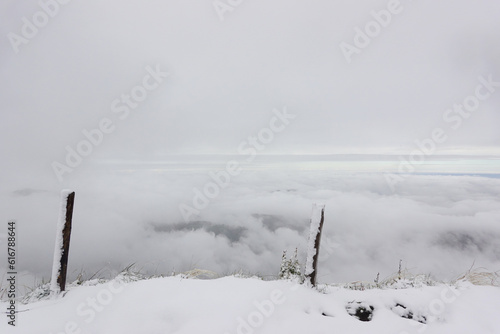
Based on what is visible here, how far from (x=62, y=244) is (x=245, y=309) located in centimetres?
326

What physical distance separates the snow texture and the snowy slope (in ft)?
1.24

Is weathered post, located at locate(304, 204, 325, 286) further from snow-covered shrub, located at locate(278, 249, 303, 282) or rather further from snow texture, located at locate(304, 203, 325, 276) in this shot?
snow-covered shrub, located at locate(278, 249, 303, 282)

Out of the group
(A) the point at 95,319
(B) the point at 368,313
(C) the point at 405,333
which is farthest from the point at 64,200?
(C) the point at 405,333

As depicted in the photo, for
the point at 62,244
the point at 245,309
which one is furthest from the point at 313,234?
the point at 62,244

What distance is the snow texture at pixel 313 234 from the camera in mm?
4504

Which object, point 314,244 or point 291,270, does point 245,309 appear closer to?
point 291,270

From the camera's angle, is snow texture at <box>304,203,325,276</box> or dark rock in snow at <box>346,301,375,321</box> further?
snow texture at <box>304,203,325,276</box>

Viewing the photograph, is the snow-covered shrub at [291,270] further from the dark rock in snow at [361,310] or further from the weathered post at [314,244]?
the dark rock in snow at [361,310]

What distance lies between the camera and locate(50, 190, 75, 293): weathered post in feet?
13.6

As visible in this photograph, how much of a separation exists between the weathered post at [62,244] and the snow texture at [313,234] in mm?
4163

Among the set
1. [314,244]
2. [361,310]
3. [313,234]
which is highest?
[313,234]

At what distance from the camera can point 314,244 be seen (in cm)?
456

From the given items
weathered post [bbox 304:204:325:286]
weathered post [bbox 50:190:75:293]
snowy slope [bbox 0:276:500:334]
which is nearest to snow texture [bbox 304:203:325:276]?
weathered post [bbox 304:204:325:286]

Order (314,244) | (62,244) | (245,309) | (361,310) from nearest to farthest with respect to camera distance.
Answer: (245,309) → (361,310) → (62,244) → (314,244)
